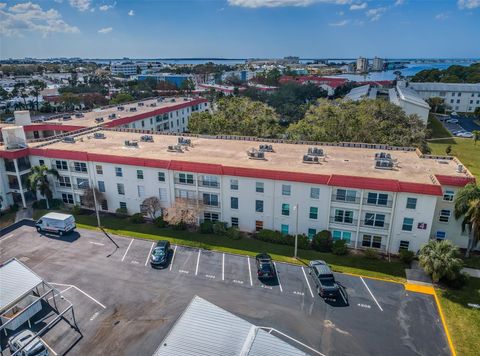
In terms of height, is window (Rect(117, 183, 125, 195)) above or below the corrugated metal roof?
above

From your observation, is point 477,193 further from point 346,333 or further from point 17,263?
point 17,263

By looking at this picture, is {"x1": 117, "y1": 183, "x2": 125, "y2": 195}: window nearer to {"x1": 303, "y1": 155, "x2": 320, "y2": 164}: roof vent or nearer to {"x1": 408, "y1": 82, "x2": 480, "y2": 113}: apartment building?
{"x1": 303, "y1": 155, "x2": 320, "y2": 164}: roof vent

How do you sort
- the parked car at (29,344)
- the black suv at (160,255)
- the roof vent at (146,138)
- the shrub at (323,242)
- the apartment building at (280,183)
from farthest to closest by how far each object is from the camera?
the roof vent at (146,138), the shrub at (323,242), the apartment building at (280,183), the black suv at (160,255), the parked car at (29,344)

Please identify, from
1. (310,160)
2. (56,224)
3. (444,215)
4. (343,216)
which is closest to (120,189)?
(56,224)

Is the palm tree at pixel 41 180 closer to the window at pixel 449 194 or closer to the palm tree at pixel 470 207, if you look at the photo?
the window at pixel 449 194

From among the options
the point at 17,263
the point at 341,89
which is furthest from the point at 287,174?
the point at 341,89

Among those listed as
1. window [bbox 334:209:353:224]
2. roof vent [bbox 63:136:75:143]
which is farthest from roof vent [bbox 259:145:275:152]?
roof vent [bbox 63:136:75:143]

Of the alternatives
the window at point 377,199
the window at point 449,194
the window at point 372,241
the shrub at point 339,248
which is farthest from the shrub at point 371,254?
the window at point 449,194
